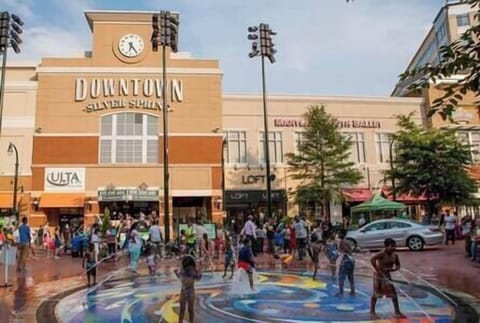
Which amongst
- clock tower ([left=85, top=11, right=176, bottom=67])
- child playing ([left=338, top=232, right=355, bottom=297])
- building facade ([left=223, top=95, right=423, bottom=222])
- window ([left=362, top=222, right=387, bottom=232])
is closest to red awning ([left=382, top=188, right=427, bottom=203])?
building facade ([left=223, top=95, right=423, bottom=222])

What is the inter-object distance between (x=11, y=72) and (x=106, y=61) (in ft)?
24.9

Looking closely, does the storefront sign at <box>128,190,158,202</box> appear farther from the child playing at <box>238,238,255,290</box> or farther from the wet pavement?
the child playing at <box>238,238,255,290</box>

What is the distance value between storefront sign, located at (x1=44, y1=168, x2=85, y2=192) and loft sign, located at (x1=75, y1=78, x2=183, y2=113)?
4.98m

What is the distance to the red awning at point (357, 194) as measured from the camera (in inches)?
1531

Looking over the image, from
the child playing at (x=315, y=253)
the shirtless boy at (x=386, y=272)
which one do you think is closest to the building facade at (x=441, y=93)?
the child playing at (x=315, y=253)

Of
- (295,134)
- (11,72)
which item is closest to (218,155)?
(295,134)

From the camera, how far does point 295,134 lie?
39906 mm

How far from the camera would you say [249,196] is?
38062 millimetres

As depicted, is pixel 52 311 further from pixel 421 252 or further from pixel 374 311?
pixel 421 252

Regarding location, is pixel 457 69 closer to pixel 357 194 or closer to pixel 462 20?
pixel 357 194

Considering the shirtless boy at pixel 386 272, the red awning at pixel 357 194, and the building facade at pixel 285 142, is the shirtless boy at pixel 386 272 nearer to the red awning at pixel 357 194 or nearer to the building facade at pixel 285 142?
the building facade at pixel 285 142

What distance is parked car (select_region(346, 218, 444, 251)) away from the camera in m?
21.2

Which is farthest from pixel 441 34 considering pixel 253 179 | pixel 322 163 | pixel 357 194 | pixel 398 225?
pixel 398 225

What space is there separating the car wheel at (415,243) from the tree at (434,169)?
10.7 meters
